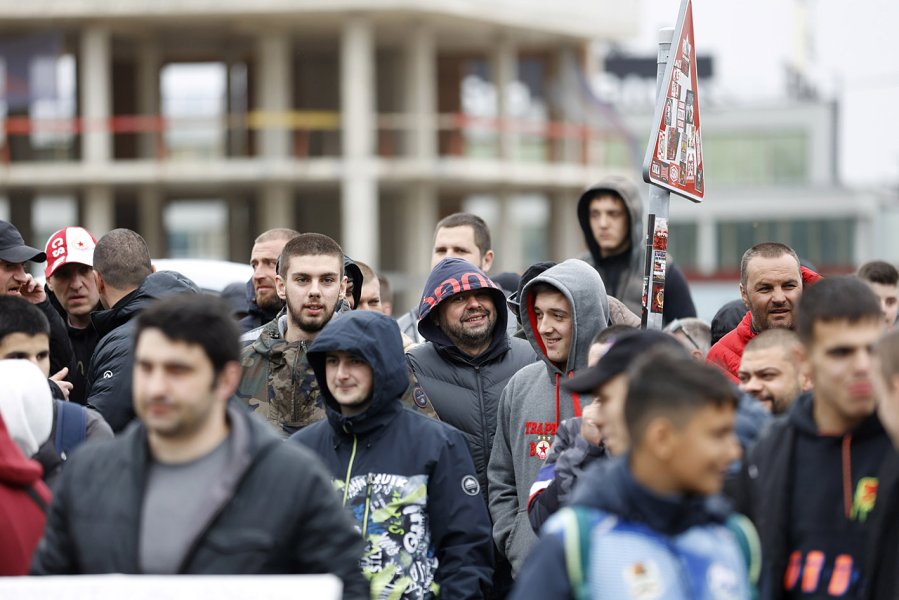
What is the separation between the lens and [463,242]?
31.7 ft

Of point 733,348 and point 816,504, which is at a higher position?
point 733,348

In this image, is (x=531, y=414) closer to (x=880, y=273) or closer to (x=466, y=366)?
(x=466, y=366)

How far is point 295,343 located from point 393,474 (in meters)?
1.47

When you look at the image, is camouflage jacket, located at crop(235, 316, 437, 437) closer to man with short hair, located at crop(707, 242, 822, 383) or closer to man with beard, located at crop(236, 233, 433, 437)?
A: man with beard, located at crop(236, 233, 433, 437)

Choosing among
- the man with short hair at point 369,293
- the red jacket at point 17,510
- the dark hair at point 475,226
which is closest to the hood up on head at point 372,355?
the red jacket at point 17,510

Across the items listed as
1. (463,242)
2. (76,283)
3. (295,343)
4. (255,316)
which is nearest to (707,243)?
(463,242)

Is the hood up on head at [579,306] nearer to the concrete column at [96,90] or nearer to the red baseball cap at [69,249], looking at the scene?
the red baseball cap at [69,249]

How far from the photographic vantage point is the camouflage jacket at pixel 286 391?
709cm

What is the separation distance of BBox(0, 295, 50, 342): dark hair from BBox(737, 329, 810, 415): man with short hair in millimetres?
3000

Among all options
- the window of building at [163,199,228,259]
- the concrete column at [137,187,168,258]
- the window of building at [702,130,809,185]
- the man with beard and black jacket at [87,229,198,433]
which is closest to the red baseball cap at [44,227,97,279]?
the man with beard and black jacket at [87,229,198,433]

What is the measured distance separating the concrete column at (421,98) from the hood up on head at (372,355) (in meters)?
32.3

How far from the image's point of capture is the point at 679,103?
7.26 meters

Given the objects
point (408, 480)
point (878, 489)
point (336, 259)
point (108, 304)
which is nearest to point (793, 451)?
point (878, 489)

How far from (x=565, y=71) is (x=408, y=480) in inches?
1401
